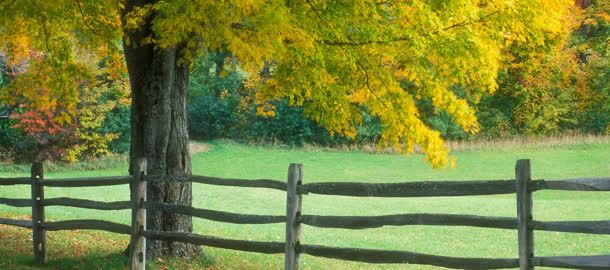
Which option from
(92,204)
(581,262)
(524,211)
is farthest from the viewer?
(92,204)

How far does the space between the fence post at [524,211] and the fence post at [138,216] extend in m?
5.48

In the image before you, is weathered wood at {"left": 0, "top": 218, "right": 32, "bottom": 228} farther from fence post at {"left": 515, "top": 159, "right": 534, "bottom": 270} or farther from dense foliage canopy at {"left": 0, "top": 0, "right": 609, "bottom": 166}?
fence post at {"left": 515, "top": 159, "right": 534, "bottom": 270}

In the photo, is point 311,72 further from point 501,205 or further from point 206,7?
point 501,205

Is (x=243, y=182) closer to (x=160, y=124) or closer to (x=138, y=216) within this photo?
(x=138, y=216)

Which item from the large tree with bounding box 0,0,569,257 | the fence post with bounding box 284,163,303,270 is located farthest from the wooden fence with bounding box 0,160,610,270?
the large tree with bounding box 0,0,569,257

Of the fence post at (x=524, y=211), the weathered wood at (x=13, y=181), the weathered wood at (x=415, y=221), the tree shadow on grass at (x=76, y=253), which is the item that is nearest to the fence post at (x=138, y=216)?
the tree shadow on grass at (x=76, y=253)

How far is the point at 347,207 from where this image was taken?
86.7 feet

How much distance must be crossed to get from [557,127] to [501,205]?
1577cm

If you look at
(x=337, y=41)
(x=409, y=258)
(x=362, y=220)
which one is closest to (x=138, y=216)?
(x=362, y=220)

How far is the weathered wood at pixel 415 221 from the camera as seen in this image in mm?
8312

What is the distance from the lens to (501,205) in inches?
1072

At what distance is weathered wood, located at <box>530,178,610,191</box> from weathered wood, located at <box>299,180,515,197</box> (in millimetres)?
292

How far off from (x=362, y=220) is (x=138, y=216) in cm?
369

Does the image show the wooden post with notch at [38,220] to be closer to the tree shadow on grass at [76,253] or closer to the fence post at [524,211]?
the tree shadow on grass at [76,253]
